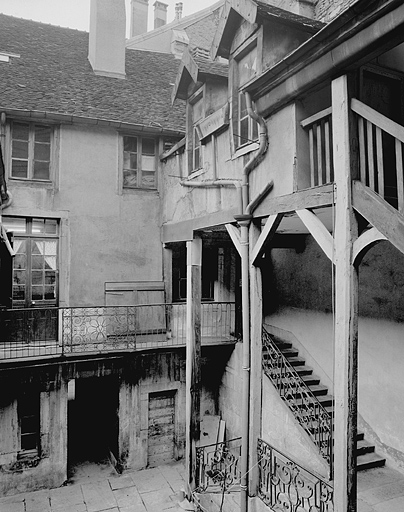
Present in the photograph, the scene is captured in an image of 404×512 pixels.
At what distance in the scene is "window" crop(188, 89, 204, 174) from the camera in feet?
31.2

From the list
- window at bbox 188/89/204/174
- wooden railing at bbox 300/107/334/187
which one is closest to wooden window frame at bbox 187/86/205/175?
window at bbox 188/89/204/174

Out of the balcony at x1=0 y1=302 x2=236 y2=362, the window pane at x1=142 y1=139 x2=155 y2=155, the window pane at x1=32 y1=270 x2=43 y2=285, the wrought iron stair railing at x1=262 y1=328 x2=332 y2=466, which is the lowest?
the wrought iron stair railing at x1=262 y1=328 x2=332 y2=466

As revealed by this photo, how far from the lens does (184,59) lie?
939 cm

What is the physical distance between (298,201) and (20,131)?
8.49 metres

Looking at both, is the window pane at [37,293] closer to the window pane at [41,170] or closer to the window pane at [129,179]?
the window pane at [41,170]

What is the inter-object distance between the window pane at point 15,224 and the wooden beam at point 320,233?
8.07 m

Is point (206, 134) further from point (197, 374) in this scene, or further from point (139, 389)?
point (139, 389)

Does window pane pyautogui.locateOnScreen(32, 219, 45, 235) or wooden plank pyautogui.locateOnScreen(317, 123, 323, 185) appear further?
window pane pyautogui.locateOnScreen(32, 219, 45, 235)

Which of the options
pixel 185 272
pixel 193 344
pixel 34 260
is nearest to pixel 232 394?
pixel 193 344

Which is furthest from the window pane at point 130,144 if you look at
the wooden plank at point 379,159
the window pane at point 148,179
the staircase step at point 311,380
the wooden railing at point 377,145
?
the wooden plank at point 379,159

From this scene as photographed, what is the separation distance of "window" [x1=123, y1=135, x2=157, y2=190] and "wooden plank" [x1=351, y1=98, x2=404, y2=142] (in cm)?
850

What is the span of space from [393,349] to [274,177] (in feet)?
12.5

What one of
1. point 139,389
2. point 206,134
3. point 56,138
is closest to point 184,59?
point 206,134

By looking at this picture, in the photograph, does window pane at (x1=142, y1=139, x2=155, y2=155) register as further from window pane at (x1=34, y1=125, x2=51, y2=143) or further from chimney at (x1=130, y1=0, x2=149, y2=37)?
chimney at (x1=130, y1=0, x2=149, y2=37)
